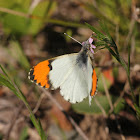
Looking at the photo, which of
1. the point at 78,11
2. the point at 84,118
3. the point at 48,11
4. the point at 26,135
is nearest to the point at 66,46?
the point at 48,11

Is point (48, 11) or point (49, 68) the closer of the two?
point (49, 68)


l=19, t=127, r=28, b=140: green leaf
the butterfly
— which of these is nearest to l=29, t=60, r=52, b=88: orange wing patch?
the butterfly

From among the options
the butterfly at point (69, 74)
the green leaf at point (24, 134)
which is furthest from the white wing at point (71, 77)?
the green leaf at point (24, 134)

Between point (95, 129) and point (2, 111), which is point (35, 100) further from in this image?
point (95, 129)

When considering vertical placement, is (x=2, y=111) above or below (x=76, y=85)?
below

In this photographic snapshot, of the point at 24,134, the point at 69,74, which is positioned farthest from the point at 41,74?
the point at 24,134

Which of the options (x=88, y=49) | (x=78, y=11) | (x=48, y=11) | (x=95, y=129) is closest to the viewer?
(x=88, y=49)
